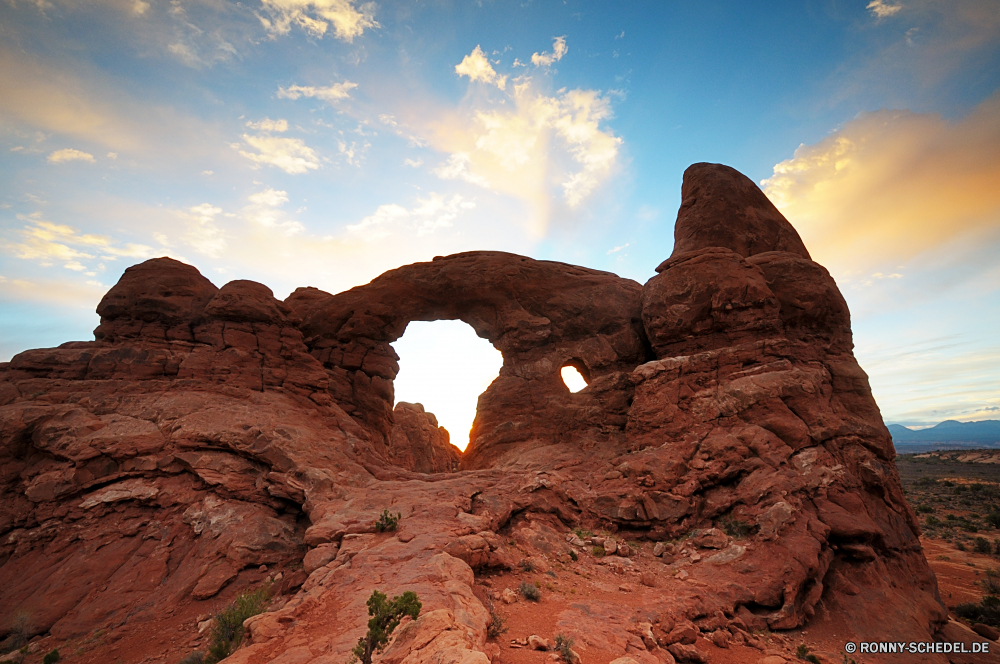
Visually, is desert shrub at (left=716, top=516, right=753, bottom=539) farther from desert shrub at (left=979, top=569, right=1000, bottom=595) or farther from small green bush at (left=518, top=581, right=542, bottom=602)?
desert shrub at (left=979, top=569, right=1000, bottom=595)

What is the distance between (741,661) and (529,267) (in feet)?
52.0

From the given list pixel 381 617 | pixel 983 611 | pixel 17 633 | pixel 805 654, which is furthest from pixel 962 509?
pixel 17 633

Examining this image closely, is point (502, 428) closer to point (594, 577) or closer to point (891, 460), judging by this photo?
point (594, 577)

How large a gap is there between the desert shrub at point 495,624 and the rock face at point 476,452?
26 cm

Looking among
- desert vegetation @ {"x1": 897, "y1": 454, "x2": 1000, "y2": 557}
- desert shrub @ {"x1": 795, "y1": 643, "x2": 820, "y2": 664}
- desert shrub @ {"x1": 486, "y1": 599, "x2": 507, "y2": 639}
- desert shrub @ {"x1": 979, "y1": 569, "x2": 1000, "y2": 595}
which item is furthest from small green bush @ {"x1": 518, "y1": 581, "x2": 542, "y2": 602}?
desert vegetation @ {"x1": 897, "y1": 454, "x2": 1000, "y2": 557}

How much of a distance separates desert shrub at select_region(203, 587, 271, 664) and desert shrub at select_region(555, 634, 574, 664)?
593 centimetres

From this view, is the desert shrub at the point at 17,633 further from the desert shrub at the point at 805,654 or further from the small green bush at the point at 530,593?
the desert shrub at the point at 805,654

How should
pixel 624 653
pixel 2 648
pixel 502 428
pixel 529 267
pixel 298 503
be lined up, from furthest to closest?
pixel 529 267 → pixel 502 428 → pixel 298 503 → pixel 2 648 → pixel 624 653

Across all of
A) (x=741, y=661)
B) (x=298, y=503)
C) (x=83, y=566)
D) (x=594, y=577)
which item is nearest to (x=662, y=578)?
(x=594, y=577)

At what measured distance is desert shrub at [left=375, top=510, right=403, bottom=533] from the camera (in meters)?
11.6

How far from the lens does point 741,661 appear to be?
9219mm

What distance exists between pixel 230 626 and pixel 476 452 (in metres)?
11.6

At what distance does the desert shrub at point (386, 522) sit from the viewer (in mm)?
11555

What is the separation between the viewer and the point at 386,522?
38.2 ft
